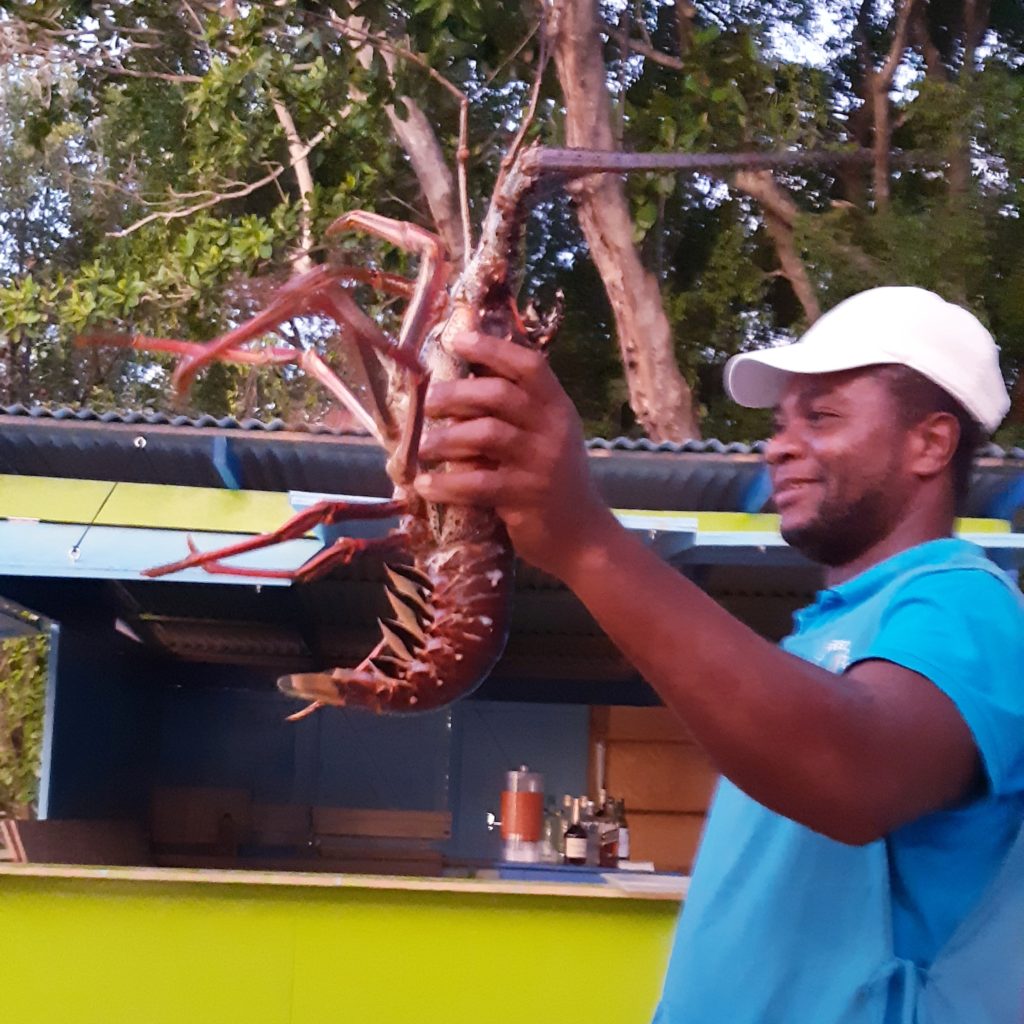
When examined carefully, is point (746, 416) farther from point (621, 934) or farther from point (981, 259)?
point (621, 934)

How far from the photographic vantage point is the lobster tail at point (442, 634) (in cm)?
155

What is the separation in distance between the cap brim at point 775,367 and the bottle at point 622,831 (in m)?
5.67

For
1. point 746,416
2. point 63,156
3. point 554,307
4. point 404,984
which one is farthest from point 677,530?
point 63,156

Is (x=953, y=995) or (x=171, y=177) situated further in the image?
(x=171, y=177)

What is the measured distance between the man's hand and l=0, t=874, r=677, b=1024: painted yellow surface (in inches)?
151

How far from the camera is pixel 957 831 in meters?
1.31

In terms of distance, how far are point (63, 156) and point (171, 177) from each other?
656 centimetres

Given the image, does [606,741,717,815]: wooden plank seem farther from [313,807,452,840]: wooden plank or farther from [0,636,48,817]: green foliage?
[0,636,48,817]: green foliage

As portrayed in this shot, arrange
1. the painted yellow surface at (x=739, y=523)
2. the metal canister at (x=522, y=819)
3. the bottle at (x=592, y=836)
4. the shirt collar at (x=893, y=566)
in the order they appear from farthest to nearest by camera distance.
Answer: the metal canister at (x=522, y=819) → the bottle at (x=592, y=836) → the painted yellow surface at (x=739, y=523) → the shirt collar at (x=893, y=566)

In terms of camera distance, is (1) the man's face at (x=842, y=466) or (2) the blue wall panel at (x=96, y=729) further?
(2) the blue wall panel at (x=96, y=729)

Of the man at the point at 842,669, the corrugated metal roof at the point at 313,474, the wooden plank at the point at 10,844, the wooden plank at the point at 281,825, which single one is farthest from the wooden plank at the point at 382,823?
the man at the point at 842,669

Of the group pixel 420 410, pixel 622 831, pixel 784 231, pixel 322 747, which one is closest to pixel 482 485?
pixel 420 410

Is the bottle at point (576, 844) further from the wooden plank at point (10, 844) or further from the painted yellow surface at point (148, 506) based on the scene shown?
the wooden plank at point (10, 844)

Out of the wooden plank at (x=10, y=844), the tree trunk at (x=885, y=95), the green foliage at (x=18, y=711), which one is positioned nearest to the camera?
the wooden plank at (x=10, y=844)
